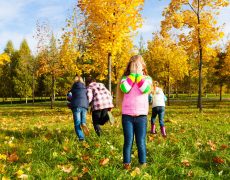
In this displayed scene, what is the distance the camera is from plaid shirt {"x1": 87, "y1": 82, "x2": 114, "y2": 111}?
851 centimetres

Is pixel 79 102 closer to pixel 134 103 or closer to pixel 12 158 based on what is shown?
pixel 12 158

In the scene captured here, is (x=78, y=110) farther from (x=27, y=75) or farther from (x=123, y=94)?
(x=27, y=75)

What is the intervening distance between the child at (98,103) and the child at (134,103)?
2.88 metres

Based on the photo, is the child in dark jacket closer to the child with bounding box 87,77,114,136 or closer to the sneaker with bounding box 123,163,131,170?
the child with bounding box 87,77,114,136

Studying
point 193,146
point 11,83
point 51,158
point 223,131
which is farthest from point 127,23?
point 11,83

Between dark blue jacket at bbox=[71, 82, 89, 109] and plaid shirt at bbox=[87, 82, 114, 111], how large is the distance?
0.22 metres

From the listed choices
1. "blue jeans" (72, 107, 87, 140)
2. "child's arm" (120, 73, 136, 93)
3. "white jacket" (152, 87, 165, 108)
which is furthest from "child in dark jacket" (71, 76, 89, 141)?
"child's arm" (120, 73, 136, 93)

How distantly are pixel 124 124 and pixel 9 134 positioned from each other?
14.9 ft

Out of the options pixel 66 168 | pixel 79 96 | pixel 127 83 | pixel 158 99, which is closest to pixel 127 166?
pixel 66 168

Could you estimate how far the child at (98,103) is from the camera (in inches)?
335

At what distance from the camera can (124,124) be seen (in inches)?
221

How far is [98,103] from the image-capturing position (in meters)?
8.51

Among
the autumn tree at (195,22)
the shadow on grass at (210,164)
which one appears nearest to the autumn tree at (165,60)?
the autumn tree at (195,22)

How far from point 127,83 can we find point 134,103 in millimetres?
345
